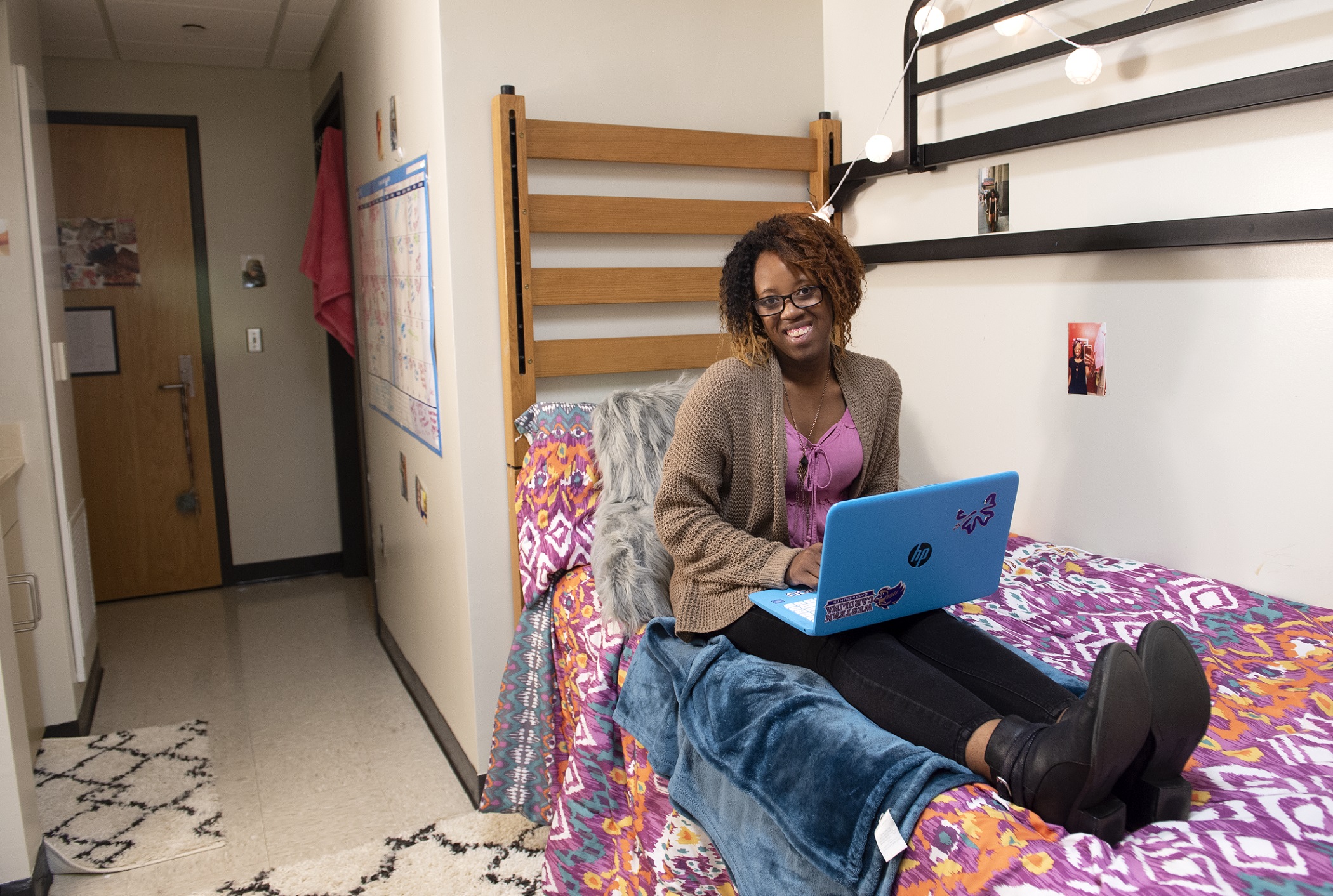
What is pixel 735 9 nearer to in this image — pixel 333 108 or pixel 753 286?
pixel 753 286

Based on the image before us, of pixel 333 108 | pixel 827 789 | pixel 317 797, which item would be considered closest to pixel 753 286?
pixel 827 789

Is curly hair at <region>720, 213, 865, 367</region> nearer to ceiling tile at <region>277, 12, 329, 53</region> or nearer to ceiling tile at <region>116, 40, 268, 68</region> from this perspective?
ceiling tile at <region>277, 12, 329, 53</region>

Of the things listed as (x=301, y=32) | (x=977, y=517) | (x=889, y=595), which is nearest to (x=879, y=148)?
(x=977, y=517)

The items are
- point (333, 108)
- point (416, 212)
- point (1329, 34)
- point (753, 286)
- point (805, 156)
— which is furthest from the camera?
point (333, 108)

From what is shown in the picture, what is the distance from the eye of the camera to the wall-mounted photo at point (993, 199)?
219cm

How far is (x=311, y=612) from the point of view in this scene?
13.0 feet

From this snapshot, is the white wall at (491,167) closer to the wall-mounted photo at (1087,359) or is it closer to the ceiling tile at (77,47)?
the wall-mounted photo at (1087,359)

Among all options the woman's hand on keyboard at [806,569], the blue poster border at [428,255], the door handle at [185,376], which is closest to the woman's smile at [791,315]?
the woman's hand on keyboard at [806,569]

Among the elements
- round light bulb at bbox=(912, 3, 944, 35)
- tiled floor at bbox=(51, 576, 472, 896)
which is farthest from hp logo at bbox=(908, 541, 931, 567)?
tiled floor at bbox=(51, 576, 472, 896)

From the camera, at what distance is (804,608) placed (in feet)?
4.94

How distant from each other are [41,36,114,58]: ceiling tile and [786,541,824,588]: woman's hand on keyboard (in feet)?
11.5

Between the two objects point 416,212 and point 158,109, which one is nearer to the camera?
point 416,212

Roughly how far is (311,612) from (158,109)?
7.17 feet

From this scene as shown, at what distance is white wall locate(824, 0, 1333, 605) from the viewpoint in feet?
5.52
